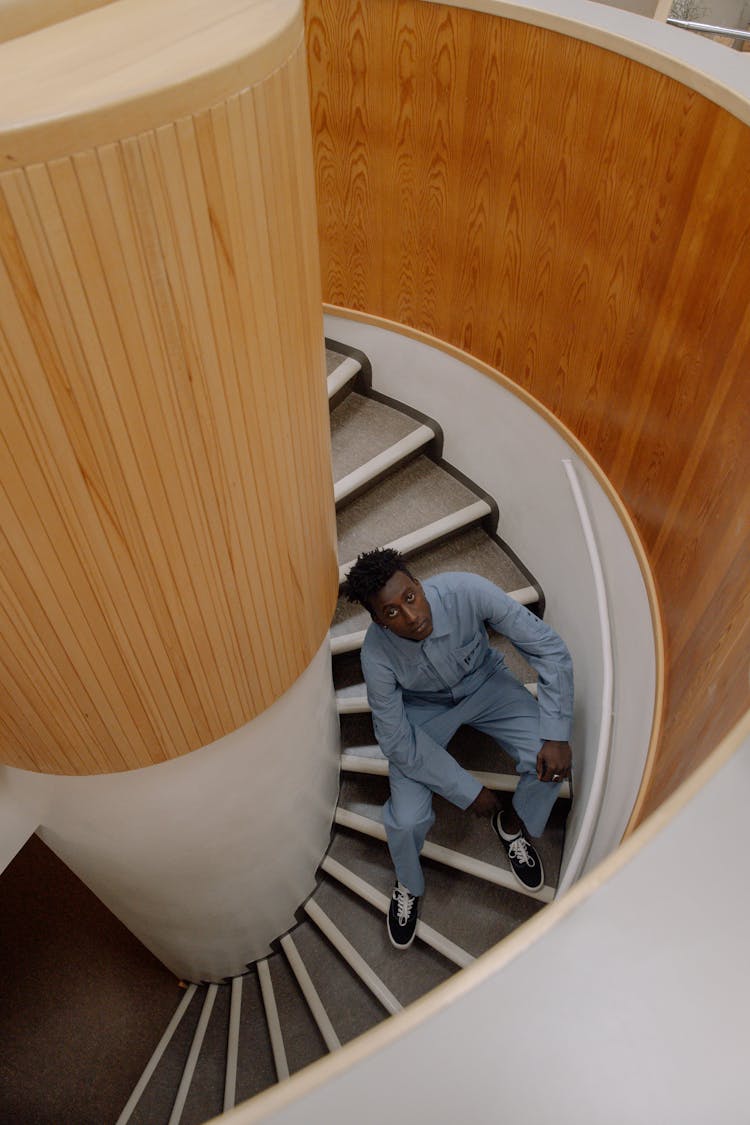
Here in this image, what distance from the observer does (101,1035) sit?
375cm

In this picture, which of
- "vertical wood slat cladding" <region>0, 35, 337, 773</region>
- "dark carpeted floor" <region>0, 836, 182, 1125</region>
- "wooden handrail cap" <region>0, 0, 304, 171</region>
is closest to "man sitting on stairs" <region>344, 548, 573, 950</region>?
"vertical wood slat cladding" <region>0, 35, 337, 773</region>

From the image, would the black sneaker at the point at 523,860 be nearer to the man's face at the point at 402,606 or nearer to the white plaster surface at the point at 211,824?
the white plaster surface at the point at 211,824

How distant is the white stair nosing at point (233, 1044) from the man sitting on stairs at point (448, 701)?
0.88 m

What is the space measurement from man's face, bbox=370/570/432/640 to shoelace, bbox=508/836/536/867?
1018 mm

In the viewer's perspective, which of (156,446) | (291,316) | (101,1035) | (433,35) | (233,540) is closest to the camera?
(156,446)

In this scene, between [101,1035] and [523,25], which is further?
[101,1035]

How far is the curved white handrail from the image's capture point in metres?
2.30

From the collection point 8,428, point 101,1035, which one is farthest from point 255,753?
point 101,1035

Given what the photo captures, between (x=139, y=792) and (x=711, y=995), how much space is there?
1581 millimetres

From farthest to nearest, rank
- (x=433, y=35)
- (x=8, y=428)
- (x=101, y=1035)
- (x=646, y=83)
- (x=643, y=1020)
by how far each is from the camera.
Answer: (x=101, y=1035)
(x=433, y=35)
(x=646, y=83)
(x=8, y=428)
(x=643, y=1020)

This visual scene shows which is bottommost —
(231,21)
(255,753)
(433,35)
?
(255,753)

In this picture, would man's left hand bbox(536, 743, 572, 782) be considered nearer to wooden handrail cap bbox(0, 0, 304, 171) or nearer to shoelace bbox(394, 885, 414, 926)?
shoelace bbox(394, 885, 414, 926)

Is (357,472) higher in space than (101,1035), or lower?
higher

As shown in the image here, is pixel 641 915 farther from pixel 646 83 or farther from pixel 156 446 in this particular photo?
pixel 646 83
